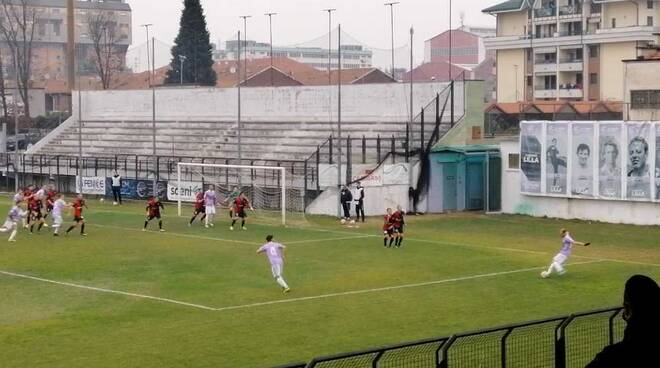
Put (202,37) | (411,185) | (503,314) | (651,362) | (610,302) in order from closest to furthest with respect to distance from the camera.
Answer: (651,362) → (503,314) → (610,302) → (411,185) → (202,37)

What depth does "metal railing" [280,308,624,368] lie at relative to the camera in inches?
513

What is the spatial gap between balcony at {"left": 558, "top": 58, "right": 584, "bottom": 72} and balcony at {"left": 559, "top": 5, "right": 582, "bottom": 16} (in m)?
4.10

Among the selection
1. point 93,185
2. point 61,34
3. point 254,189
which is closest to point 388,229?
point 254,189

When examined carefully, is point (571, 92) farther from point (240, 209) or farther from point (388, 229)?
point (388, 229)

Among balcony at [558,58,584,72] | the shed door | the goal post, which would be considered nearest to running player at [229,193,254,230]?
the goal post

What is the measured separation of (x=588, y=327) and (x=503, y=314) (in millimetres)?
8762

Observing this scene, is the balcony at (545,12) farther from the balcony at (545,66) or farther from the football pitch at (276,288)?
the football pitch at (276,288)

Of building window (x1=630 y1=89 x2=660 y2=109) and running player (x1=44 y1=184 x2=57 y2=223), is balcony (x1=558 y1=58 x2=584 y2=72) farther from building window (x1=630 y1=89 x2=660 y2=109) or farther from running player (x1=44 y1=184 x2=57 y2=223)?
running player (x1=44 y1=184 x2=57 y2=223)

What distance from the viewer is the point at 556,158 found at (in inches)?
1879

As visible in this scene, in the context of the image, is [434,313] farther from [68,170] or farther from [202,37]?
[202,37]

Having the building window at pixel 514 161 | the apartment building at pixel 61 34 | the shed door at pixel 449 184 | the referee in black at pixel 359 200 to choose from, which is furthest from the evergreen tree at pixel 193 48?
the referee in black at pixel 359 200

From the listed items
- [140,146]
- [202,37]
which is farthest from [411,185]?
[202,37]

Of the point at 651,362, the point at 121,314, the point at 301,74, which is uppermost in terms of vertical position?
the point at 301,74

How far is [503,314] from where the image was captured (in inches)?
944
